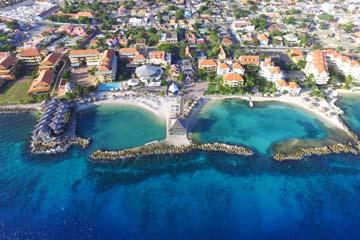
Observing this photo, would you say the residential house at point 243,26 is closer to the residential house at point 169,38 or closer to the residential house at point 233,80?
the residential house at point 169,38

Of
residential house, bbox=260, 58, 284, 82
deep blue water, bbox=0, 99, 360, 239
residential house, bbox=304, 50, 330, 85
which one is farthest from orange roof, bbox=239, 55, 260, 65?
deep blue water, bbox=0, 99, 360, 239

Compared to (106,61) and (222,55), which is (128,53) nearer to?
(106,61)

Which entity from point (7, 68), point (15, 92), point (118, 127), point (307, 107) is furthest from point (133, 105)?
point (307, 107)

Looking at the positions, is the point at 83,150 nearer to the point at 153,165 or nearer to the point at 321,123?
the point at 153,165

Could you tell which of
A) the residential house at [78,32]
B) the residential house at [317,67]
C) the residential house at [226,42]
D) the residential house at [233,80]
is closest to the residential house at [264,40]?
the residential house at [226,42]

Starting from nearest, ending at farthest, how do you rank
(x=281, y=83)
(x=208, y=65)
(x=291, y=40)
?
(x=281, y=83)
(x=208, y=65)
(x=291, y=40)

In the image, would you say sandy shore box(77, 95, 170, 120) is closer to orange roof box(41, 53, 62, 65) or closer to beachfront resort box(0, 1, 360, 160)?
beachfront resort box(0, 1, 360, 160)
